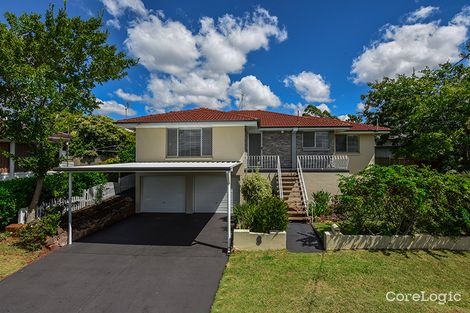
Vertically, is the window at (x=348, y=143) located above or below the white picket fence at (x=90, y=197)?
above

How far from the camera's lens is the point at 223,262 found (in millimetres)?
8445

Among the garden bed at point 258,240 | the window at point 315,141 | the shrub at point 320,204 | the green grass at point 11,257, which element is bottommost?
the green grass at point 11,257

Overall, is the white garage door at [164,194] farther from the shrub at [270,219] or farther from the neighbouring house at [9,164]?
the neighbouring house at [9,164]

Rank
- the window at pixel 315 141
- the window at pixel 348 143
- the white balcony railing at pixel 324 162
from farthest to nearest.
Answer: the window at pixel 348 143 < the window at pixel 315 141 < the white balcony railing at pixel 324 162

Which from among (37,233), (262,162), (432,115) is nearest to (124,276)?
(37,233)

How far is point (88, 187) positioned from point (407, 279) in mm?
16694

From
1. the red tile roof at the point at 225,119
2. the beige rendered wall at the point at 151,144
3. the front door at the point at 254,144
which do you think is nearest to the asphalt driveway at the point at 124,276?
the beige rendered wall at the point at 151,144

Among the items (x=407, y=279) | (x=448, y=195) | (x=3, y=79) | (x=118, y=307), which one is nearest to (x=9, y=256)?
(x=118, y=307)

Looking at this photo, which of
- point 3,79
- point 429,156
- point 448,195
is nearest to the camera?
point 448,195

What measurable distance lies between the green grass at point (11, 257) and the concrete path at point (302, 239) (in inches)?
375

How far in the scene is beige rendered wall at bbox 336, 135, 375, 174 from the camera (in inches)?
792

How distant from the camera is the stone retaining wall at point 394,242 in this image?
9.05 metres

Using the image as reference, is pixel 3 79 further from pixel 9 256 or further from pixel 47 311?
pixel 47 311

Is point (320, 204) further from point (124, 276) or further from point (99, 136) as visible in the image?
point (99, 136)
